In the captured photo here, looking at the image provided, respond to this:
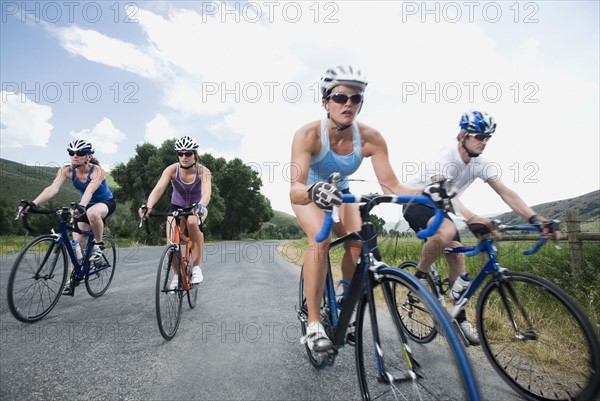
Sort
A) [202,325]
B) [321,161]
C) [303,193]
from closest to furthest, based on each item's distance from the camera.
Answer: [303,193], [321,161], [202,325]

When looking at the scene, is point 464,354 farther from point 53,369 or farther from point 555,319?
point 53,369

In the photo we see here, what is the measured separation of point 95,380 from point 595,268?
267 inches

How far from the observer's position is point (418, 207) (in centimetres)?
365

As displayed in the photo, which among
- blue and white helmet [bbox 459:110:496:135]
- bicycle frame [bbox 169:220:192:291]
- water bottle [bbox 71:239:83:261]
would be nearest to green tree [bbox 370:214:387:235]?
blue and white helmet [bbox 459:110:496:135]

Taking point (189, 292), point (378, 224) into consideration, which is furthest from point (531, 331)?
point (189, 292)

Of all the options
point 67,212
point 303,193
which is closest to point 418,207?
point 303,193

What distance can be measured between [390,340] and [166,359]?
207 cm

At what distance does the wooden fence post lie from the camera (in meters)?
5.18

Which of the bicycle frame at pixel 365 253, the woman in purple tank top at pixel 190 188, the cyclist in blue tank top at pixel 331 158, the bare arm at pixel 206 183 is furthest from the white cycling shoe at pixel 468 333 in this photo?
the bare arm at pixel 206 183

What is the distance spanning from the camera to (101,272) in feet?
19.6

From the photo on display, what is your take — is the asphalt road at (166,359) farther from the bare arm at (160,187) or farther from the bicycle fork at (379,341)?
the bare arm at (160,187)

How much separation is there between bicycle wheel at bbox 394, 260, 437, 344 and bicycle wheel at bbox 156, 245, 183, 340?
2422mm

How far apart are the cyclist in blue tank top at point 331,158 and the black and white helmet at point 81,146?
4098mm

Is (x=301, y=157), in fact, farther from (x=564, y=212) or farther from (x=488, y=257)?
(x=564, y=212)
